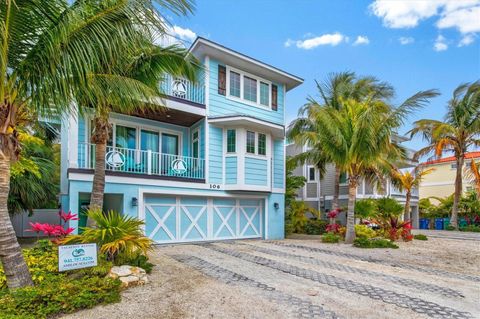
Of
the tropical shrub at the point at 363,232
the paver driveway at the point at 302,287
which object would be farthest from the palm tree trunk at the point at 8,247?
the tropical shrub at the point at 363,232

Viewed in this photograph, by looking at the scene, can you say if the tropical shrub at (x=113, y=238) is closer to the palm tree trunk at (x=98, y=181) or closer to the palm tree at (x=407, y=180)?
the palm tree trunk at (x=98, y=181)

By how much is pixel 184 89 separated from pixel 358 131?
7250 millimetres

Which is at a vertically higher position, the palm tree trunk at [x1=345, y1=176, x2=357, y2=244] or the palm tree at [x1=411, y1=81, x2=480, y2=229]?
the palm tree at [x1=411, y1=81, x2=480, y2=229]

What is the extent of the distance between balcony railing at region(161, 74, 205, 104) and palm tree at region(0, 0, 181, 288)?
713 cm

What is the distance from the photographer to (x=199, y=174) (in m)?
13.1

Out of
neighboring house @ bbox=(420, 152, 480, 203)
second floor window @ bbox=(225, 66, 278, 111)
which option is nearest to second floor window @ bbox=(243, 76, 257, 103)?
second floor window @ bbox=(225, 66, 278, 111)

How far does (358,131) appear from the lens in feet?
39.0

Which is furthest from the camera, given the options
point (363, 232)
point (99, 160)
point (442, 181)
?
point (442, 181)

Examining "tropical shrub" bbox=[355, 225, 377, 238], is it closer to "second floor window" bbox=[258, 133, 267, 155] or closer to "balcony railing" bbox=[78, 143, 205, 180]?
"second floor window" bbox=[258, 133, 267, 155]

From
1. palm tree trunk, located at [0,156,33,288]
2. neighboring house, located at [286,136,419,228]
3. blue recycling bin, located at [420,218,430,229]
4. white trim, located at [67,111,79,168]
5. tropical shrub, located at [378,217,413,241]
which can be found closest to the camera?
palm tree trunk, located at [0,156,33,288]

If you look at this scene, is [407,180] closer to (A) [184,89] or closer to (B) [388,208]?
(B) [388,208]

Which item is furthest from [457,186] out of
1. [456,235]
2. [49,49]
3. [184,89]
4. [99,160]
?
[49,49]

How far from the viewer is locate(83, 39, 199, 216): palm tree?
254 inches

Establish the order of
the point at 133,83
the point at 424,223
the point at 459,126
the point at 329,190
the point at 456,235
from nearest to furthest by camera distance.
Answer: the point at 133,83 < the point at 456,235 < the point at 459,126 < the point at 329,190 < the point at 424,223
